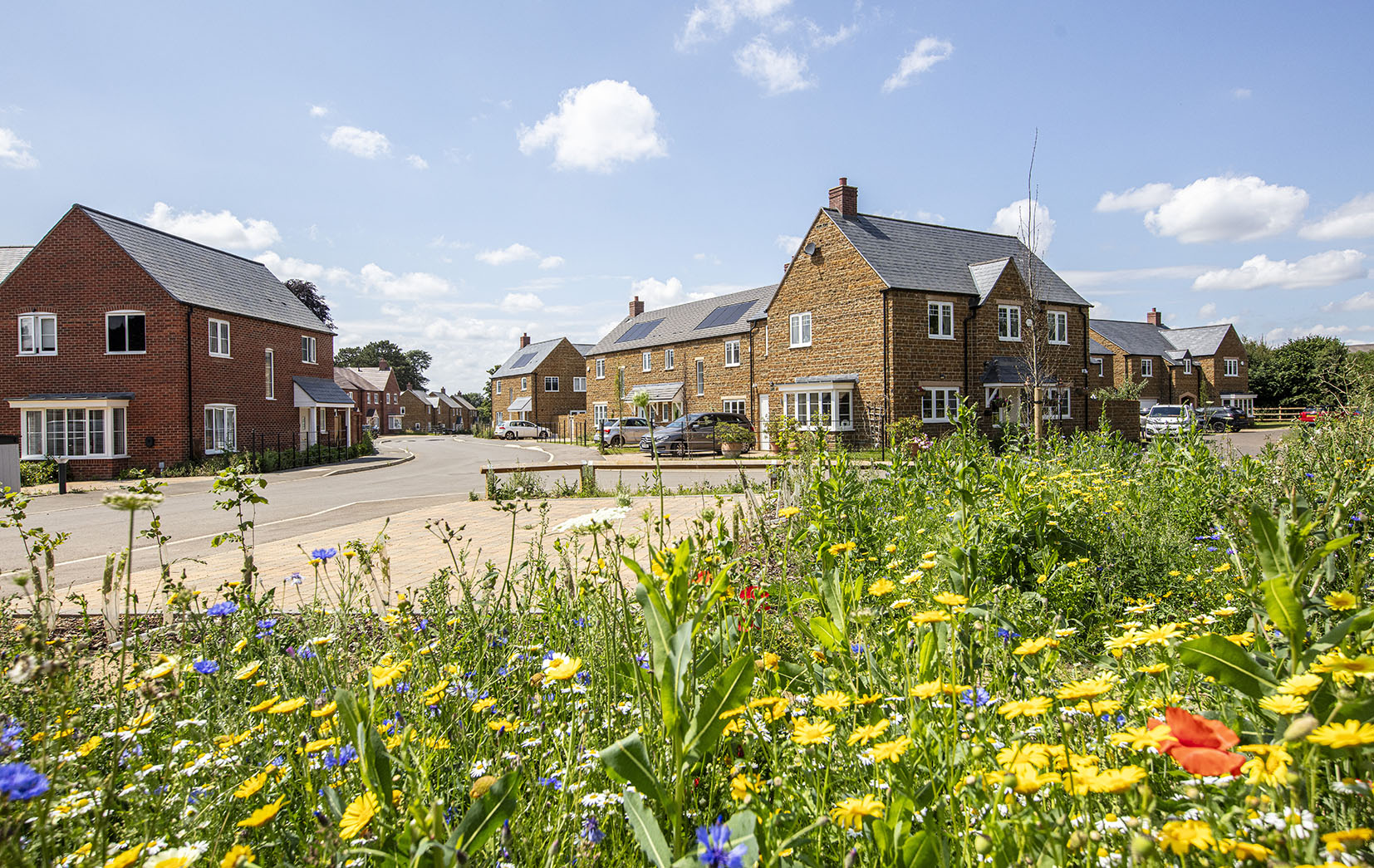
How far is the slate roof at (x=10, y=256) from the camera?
28047 millimetres

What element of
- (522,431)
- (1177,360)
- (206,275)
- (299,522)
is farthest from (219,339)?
(1177,360)

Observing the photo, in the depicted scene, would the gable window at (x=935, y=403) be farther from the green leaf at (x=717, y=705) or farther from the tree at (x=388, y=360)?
the tree at (x=388, y=360)

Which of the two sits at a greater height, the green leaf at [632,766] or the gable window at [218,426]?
the gable window at [218,426]

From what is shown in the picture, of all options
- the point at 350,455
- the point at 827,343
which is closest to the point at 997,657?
the point at 827,343

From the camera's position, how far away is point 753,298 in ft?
137

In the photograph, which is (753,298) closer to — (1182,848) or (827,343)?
(827,343)

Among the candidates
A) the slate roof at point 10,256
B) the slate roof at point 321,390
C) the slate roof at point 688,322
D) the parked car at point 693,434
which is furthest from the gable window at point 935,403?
the slate roof at point 10,256

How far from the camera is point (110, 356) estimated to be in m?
25.1

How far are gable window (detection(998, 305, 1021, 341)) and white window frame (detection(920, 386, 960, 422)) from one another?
364 centimetres

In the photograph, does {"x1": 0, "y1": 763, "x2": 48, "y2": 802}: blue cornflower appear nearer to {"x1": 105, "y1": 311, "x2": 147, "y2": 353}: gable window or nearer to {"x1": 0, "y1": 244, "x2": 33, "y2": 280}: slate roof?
{"x1": 105, "y1": 311, "x2": 147, "y2": 353}: gable window

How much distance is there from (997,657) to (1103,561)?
2.58m

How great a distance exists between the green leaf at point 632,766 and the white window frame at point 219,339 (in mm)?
30047

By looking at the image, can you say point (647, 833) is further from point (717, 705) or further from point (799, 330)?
point (799, 330)

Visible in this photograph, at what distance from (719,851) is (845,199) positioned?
31.3 metres
